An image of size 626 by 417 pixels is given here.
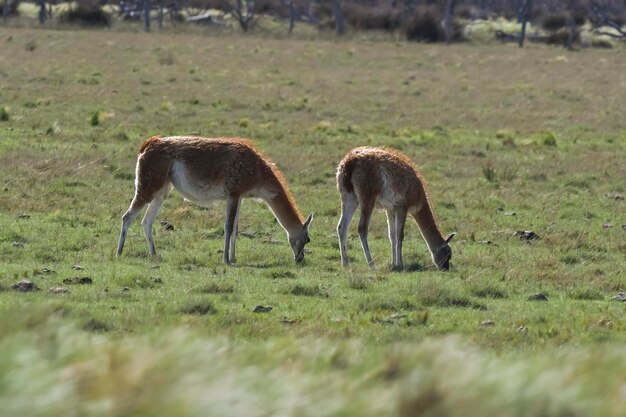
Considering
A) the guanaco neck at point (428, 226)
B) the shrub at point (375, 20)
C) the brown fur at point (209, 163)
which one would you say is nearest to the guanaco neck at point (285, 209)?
the brown fur at point (209, 163)

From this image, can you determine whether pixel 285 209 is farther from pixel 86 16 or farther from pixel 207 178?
pixel 86 16

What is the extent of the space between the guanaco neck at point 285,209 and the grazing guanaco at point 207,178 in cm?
1

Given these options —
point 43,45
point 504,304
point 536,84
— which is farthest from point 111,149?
point 43,45

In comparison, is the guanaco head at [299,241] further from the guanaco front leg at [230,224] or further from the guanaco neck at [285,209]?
the guanaco front leg at [230,224]

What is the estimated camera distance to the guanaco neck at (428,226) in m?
13.1

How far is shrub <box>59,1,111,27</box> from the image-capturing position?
63.5 m

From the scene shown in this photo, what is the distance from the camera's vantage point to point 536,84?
4009 centimetres

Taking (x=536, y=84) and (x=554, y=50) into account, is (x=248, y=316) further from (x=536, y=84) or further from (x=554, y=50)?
(x=554, y=50)

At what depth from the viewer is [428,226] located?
13.2 m

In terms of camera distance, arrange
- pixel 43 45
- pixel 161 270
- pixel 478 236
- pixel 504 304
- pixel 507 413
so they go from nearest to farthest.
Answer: pixel 507 413, pixel 504 304, pixel 161 270, pixel 478 236, pixel 43 45

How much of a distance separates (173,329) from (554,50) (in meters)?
58.9

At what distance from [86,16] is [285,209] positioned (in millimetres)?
53681

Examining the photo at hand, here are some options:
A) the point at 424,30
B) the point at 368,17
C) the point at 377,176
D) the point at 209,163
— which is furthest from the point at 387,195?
the point at 368,17

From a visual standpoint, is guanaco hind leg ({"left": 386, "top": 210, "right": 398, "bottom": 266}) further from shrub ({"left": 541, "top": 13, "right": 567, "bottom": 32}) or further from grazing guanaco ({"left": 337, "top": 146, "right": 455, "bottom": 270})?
shrub ({"left": 541, "top": 13, "right": 567, "bottom": 32})
